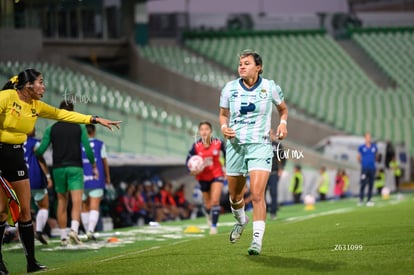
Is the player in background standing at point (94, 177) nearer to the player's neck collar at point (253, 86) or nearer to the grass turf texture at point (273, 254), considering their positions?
the grass turf texture at point (273, 254)

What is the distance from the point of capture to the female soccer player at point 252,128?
1220cm

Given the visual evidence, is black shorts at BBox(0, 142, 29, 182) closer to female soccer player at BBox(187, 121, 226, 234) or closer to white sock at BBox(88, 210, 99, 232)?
white sock at BBox(88, 210, 99, 232)

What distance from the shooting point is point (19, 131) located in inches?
488

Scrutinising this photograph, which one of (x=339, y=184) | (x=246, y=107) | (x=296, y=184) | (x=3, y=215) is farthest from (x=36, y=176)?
(x=339, y=184)

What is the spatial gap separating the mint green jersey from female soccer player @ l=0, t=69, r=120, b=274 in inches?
58.6

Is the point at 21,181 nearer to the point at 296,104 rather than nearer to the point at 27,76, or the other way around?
the point at 27,76

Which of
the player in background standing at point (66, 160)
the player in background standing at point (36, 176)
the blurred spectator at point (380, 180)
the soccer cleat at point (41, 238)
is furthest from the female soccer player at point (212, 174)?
the blurred spectator at point (380, 180)

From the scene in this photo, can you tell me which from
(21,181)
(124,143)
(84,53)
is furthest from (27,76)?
(84,53)

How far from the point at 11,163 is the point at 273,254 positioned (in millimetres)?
3336

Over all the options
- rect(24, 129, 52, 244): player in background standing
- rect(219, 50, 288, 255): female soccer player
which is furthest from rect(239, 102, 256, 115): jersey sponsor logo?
rect(24, 129, 52, 244): player in background standing

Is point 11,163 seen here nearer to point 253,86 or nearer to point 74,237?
point 253,86

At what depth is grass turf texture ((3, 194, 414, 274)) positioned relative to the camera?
11406mm

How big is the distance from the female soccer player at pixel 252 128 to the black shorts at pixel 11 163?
243 centimetres

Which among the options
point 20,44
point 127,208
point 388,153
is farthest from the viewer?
point 388,153
